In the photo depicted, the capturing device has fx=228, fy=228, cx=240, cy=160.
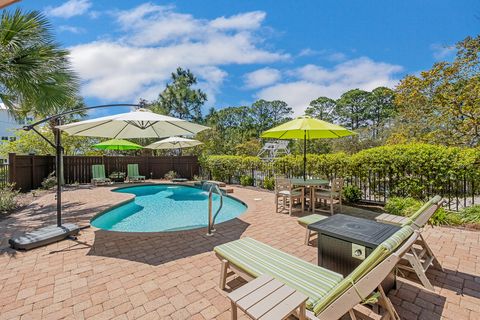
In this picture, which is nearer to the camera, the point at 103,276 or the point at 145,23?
the point at 103,276

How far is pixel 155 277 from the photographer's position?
3.01 m

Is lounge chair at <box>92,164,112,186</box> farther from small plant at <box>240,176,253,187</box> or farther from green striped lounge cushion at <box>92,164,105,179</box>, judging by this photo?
small plant at <box>240,176,253,187</box>

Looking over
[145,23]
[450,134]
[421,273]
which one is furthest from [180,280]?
[450,134]

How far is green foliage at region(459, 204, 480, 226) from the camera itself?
487 cm

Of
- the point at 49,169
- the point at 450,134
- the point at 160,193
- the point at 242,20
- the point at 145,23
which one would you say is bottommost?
the point at 160,193

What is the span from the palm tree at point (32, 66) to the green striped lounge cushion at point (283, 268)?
6.14m

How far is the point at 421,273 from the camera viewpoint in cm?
241

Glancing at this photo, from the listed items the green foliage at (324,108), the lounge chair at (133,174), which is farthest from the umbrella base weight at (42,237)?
the green foliage at (324,108)

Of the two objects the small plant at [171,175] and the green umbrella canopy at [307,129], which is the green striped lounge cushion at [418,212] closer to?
the green umbrella canopy at [307,129]

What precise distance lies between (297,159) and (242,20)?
5.74 m

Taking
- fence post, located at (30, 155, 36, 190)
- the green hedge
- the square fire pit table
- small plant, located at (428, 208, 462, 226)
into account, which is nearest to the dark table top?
the square fire pit table

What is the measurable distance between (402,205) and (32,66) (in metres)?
9.53

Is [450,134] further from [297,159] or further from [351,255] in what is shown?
[351,255]

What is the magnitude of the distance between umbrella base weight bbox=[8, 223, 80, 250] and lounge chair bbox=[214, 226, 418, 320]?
3.45 meters
